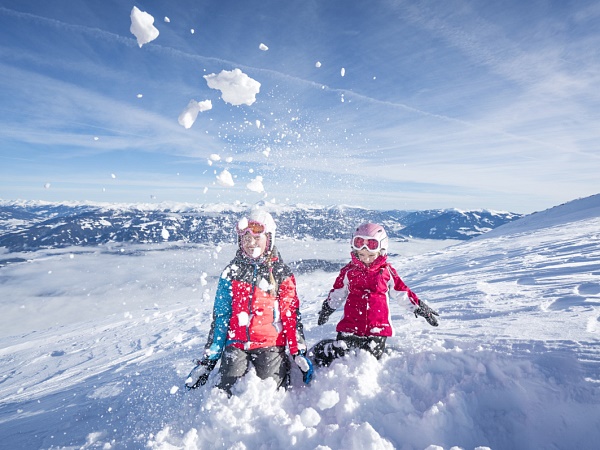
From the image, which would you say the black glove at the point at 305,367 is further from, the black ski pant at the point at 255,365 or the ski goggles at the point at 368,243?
the ski goggles at the point at 368,243

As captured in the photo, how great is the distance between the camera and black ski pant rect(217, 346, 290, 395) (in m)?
3.05

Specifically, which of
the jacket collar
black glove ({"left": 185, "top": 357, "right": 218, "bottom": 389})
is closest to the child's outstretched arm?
the jacket collar

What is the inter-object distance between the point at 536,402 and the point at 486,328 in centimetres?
140

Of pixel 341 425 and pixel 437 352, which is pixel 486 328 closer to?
pixel 437 352

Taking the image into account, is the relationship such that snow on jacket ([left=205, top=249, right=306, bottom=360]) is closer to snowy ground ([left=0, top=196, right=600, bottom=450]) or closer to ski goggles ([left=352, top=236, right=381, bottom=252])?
snowy ground ([left=0, top=196, right=600, bottom=450])

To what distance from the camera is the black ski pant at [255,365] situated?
3.05 metres

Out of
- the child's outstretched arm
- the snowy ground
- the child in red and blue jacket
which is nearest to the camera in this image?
the snowy ground

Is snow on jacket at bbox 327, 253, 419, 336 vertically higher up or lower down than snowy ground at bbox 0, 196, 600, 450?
higher up

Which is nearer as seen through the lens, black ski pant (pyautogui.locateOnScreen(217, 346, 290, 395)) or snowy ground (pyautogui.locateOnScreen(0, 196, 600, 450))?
snowy ground (pyautogui.locateOnScreen(0, 196, 600, 450))

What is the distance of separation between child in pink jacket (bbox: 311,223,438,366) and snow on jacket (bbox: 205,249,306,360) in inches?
16.2

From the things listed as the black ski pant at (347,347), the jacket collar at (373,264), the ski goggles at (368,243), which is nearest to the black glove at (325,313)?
the black ski pant at (347,347)

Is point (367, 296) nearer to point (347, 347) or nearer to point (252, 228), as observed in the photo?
point (347, 347)

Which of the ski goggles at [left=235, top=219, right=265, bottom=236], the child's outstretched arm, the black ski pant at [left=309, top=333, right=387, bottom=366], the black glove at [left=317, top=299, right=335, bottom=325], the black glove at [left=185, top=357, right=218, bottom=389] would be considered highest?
the ski goggles at [left=235, top=219, right=265, bottom=236]

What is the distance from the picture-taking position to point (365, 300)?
3.54 metres
